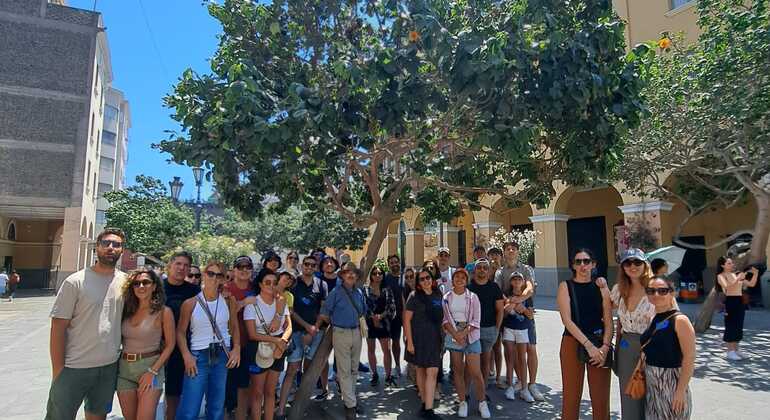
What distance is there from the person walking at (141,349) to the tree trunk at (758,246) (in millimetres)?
10160

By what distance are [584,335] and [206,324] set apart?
3.42 m

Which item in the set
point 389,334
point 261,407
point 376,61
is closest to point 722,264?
point 389,334

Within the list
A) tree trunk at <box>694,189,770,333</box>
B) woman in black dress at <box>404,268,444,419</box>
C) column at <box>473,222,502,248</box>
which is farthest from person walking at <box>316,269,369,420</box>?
column at <box>473,222,502,248</box>

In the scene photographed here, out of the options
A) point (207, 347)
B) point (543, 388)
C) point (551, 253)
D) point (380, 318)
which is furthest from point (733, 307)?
point (551, 253)

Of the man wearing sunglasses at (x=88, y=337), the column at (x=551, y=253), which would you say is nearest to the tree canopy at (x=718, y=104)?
the man wearing sunglasses at (x=88, y=337)

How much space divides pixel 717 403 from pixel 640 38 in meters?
16.4

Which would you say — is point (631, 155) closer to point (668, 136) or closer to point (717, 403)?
point (668, 136)

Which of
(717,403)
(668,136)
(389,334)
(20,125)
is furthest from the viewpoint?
(20,125)

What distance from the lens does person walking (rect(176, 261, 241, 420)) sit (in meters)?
4.12

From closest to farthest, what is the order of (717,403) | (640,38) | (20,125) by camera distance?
(717,403) → (640,38) → (20,125)

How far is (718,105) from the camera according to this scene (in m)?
8.51

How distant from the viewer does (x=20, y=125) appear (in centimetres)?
→ 2412

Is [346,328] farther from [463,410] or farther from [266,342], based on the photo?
[463,410]

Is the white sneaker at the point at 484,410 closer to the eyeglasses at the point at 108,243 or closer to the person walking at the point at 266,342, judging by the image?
the person walking at the point at 266,342
